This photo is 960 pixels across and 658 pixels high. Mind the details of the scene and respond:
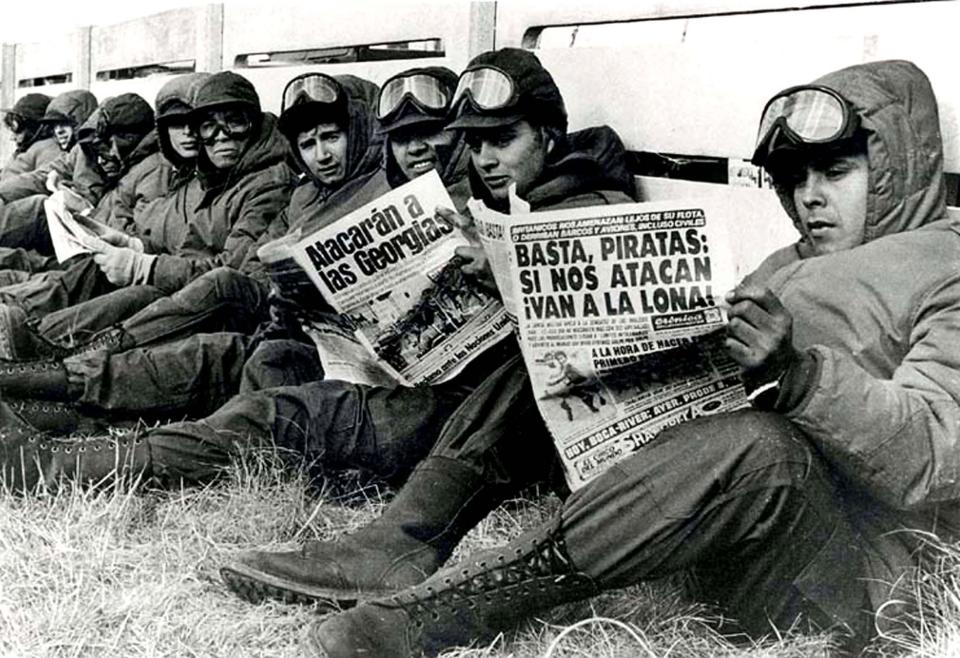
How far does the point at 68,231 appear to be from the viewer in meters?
4.32

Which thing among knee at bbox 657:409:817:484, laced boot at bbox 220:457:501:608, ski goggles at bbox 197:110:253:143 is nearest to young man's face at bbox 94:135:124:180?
ski goggles at bbox 197:110:253:143

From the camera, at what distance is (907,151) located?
6.97ft

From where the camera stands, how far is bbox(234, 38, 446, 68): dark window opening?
489 centimetres

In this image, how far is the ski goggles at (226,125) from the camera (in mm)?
4879

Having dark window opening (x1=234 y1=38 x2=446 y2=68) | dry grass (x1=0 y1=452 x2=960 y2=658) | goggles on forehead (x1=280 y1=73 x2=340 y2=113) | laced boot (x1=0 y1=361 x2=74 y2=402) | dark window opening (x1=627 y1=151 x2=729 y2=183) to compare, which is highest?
dark window opening (x1=234 y1=38 x2=446 y2=68)

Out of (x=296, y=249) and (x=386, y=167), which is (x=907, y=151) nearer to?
(x=296, y=249)

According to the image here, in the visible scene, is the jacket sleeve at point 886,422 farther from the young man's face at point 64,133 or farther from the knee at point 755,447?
the young man's face at point 64,133

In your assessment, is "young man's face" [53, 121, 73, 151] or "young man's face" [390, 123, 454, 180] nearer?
"young man's face" [390, 123, 454, 180]

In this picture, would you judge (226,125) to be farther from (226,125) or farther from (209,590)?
(209,590)

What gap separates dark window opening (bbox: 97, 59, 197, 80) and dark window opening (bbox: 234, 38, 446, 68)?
79 cm

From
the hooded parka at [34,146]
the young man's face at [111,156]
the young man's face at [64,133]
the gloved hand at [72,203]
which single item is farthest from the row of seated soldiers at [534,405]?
the hooded parka at [34,146]

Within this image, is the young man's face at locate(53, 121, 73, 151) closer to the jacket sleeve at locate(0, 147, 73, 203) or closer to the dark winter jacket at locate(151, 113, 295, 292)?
the jacket sleeve at locate(0, 147, 73, 203)

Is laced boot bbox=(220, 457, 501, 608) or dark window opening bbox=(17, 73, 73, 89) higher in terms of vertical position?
dark window opening bbox=(17, 73, 73, 89)

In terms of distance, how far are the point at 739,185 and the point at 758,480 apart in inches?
50.9
